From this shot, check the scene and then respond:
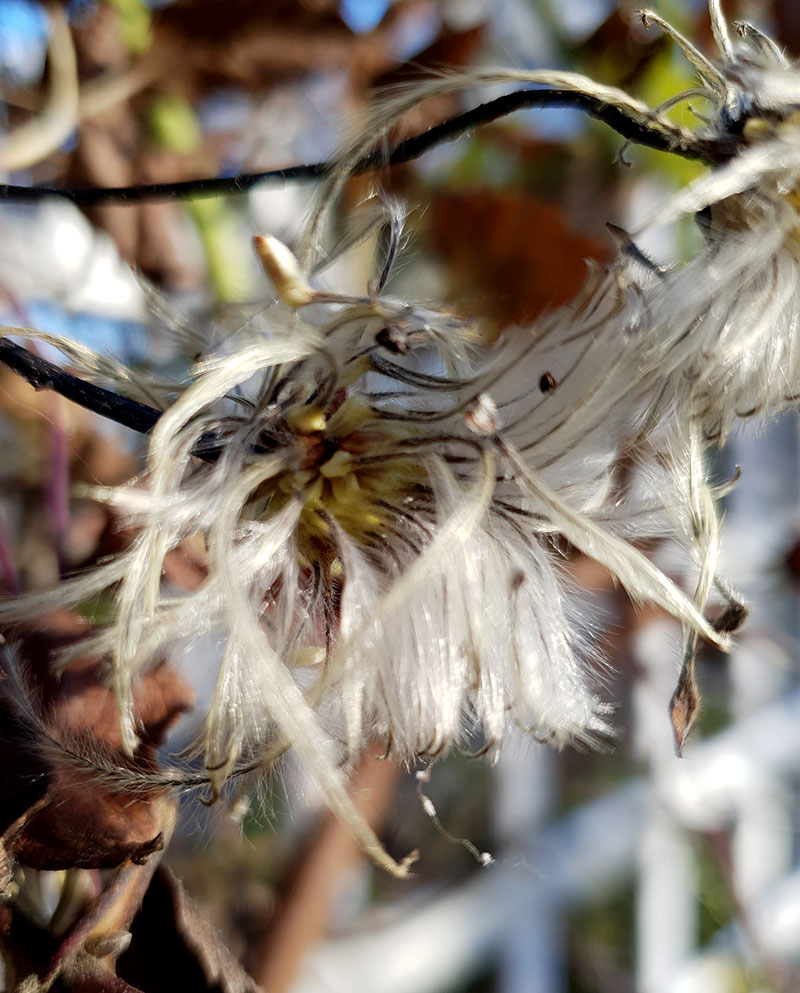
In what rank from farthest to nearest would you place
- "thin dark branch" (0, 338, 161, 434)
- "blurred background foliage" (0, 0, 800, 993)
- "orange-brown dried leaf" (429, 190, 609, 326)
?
"orange-brown dried leaf" (429, 190, 609, 326) → "blurred background foliage" (0, 0, 800, 993) → "thin dark branch" (0, 338, 161, 434)

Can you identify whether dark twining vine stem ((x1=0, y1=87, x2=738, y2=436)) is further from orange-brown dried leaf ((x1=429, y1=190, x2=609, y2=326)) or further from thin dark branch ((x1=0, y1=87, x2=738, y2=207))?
orange-brown dried leaf ((x1=429, y1=190, x2=609, y2=326))

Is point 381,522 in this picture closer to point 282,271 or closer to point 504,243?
point 282,271

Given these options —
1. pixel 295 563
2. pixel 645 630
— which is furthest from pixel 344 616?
pixel 645 630

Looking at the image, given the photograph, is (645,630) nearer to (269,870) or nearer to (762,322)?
(269,870)

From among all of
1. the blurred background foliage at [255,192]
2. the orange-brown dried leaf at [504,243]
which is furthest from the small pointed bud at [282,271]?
the orange-brown dried leaf at [504,243]

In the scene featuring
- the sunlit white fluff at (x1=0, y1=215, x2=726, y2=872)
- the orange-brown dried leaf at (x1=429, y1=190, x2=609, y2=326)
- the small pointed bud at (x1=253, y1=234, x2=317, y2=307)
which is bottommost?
the orange-brown dried leaf at (x1=429, y1=190, x2=609, y2=326)

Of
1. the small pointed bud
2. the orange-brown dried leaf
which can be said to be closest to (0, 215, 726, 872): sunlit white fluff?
the small pointed bud

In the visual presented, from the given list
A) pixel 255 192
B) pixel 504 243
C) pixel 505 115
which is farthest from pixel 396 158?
pixel 504 243
